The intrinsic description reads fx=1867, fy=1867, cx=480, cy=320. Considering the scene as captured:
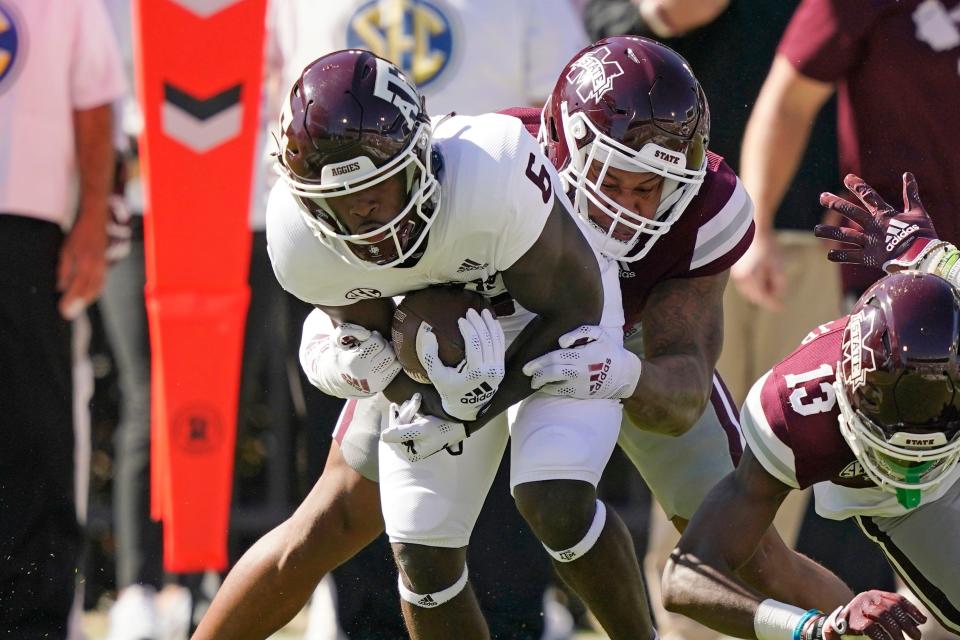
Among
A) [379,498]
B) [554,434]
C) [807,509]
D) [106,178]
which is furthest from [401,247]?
[807,509]

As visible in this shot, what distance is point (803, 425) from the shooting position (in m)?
4.12

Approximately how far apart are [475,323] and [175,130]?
1.92 meters

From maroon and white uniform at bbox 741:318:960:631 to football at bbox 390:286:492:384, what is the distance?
69cm

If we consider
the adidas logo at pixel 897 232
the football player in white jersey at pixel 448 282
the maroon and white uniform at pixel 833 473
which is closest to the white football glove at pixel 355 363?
the football player in white jersey at pixel 448 282

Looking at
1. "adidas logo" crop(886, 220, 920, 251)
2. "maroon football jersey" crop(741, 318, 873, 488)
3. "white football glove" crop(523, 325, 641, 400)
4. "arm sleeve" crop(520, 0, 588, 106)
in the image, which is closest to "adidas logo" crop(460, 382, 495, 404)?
"white football glove" crop(523, 325, 641, 400)

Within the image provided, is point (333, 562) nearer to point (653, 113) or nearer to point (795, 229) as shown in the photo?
point (653, 113)

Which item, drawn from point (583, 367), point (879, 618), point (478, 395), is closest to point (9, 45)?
point (478, 395)

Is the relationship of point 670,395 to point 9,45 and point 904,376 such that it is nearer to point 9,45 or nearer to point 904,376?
point 904,376

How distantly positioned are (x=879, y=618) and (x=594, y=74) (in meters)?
1.54

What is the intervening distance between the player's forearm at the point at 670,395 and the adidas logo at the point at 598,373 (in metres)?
0.16

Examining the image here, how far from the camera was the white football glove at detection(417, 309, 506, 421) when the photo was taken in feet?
13.4

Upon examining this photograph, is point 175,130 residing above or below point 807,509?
above

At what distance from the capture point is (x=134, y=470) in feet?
18.8

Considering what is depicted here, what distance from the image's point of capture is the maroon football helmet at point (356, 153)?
3922 millimetres
